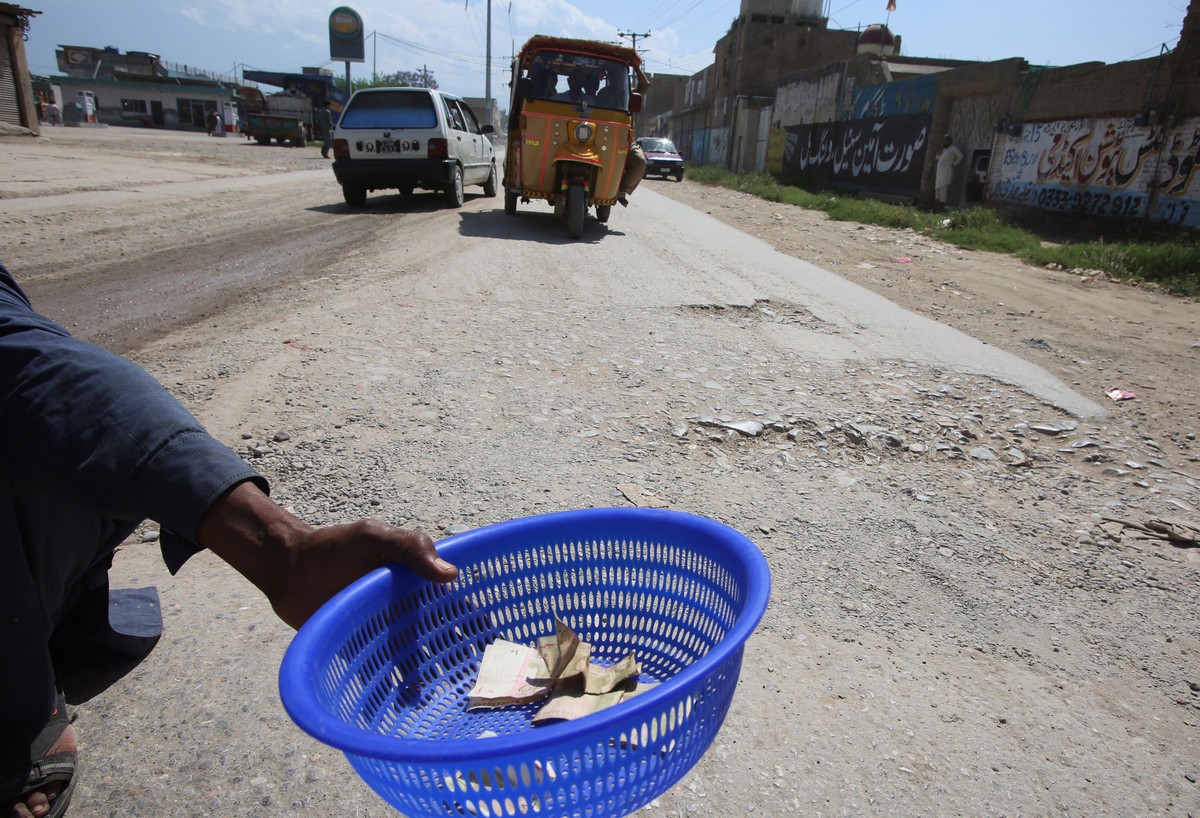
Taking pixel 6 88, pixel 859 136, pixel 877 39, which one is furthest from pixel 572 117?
pixel 877 39

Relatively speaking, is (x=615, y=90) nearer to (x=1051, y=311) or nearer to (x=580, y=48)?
(x=580, y=48)

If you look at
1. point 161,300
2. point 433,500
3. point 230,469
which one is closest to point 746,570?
point 230,469

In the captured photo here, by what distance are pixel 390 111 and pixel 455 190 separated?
1.39m

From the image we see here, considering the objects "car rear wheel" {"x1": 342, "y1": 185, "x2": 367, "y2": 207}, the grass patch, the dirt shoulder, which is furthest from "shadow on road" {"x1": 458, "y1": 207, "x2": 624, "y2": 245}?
the grass patch

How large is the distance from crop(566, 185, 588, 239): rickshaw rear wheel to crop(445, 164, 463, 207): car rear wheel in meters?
2.96

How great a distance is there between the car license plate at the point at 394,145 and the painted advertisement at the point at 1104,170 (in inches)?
472

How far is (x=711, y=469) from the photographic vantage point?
3119 mm

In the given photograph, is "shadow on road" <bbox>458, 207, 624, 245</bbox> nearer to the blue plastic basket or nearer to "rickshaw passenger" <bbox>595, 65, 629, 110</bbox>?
"rickshaw passenger" <bbox>595, 65, 629, 110</bbox>

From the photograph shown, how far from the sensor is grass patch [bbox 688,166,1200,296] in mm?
9336

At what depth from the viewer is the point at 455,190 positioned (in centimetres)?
1123

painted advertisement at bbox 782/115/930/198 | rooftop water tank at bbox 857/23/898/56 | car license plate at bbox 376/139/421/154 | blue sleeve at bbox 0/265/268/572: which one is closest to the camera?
blue sleeve at bbox 0/265/268/572

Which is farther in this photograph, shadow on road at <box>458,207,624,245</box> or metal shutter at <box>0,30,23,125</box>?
metal shutter at <box>0,30,23,125</box>

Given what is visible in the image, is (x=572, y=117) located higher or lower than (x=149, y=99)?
lower

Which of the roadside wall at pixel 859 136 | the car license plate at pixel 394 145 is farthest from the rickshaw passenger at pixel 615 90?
the roadside wall at pixel 859 136
